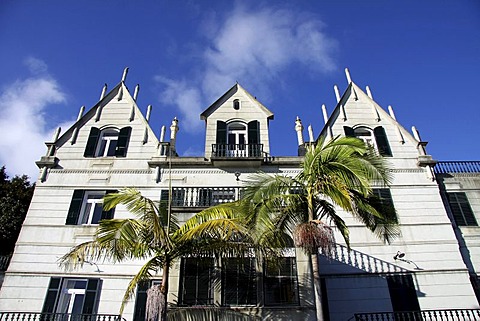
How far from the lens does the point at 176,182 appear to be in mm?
16719

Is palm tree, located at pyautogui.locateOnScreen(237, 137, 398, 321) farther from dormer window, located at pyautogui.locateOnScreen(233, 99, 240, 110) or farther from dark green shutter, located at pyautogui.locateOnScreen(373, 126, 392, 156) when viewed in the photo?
dormer window, located at pyautogui.locateOnScreen(233, 99, 240, 110)

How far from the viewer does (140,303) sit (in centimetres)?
1374

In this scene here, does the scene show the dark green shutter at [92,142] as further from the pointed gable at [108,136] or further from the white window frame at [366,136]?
the white window frame at [366,136]

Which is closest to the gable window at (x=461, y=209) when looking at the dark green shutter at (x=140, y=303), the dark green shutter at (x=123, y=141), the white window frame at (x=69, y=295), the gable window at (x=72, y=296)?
the dark green shutter at (x=140, y=303)

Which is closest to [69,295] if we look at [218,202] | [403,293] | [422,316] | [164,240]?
[164,240]

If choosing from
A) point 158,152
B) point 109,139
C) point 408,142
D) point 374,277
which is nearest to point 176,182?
point 158,152

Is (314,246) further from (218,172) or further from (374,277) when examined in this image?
(218,172)

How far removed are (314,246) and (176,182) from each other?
8.94 m

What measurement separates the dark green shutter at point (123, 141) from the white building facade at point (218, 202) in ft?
0.21

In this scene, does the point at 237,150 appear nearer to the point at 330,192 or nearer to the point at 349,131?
the point at 349,131

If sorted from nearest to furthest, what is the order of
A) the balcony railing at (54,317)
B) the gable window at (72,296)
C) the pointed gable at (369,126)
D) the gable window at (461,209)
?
1. the balcony railing at (54,317)
2. the gable window at (72,296)
3. the gable window at (461,209)
4. the pointed gable at (369,126)

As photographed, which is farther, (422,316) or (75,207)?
(75,207)

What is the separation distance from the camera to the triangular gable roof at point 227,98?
18875 millimetres

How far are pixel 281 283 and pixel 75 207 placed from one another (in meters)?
10.2
